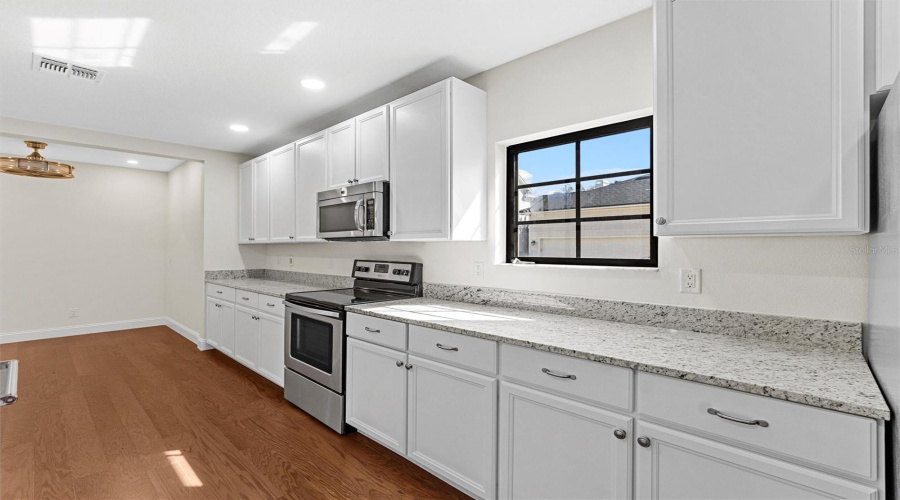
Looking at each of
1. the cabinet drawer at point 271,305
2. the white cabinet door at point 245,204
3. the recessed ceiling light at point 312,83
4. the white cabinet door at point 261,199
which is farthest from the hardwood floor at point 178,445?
the recessed ceiling light at point 312,83

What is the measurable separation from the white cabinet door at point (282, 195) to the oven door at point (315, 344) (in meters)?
1.15

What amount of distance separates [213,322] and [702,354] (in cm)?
476

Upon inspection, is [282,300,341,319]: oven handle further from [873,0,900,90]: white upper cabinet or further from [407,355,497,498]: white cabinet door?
[873,0,900,90]: white upper cabinet

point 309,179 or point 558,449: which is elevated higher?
point 309,179

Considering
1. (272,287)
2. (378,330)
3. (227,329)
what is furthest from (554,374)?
(227,329)

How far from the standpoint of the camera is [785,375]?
119 centimetres

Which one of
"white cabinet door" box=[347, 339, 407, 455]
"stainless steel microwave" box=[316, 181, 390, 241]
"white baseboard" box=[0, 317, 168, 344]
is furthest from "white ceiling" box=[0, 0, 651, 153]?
"white baseboard" box=[0, 317, 168, 344]

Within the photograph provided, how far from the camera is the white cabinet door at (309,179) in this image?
3502 millimetres

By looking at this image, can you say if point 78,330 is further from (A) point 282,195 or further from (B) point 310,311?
(B) point 310,311

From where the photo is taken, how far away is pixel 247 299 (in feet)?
12.8

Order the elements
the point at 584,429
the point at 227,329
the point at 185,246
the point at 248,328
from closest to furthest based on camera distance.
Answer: the point at 584,429
the point at 248,328
the point at 227,329
the point at 185,246

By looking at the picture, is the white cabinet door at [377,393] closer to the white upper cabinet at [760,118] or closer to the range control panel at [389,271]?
the range control panel at [389,271]

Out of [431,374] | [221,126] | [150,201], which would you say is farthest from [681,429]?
[150,201]

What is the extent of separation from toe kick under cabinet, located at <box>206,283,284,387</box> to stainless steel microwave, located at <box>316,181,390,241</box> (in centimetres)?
80
